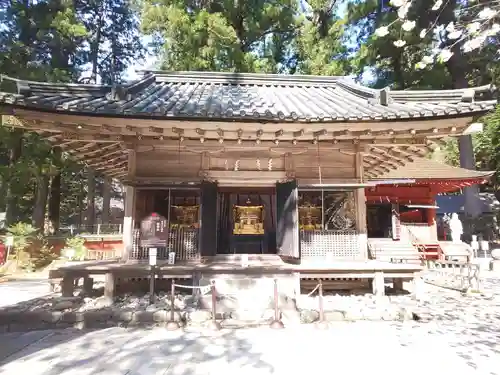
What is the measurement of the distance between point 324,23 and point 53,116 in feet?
68.3

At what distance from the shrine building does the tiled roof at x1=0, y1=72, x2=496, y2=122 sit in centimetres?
3

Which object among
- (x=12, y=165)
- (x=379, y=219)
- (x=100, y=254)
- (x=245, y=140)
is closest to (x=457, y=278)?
(x=379, y=219)

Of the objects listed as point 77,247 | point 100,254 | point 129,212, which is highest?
point 129,212

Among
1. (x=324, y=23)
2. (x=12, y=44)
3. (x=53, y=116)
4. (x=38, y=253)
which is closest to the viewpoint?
(x=53, y=116)

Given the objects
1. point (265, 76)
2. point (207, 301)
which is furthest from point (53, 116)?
point (265, 76)

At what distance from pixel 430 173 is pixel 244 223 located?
33.2ft

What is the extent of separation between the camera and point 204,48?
17109 millimetres

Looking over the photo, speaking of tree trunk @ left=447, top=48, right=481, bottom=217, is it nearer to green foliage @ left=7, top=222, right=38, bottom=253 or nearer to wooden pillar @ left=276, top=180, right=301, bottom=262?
wooden pillar @ left=276, top=180, right=301, bottom=262

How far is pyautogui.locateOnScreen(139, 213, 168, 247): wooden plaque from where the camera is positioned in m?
7.08

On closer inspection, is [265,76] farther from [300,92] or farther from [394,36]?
[394,36]

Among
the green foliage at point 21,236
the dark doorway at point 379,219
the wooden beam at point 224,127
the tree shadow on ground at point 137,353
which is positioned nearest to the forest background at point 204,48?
the green foliage at point 21,236

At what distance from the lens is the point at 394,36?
19719 mm

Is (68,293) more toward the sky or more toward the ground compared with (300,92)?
more toward the ground

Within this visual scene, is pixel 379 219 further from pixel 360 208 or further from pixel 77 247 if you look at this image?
pixel 77 247
